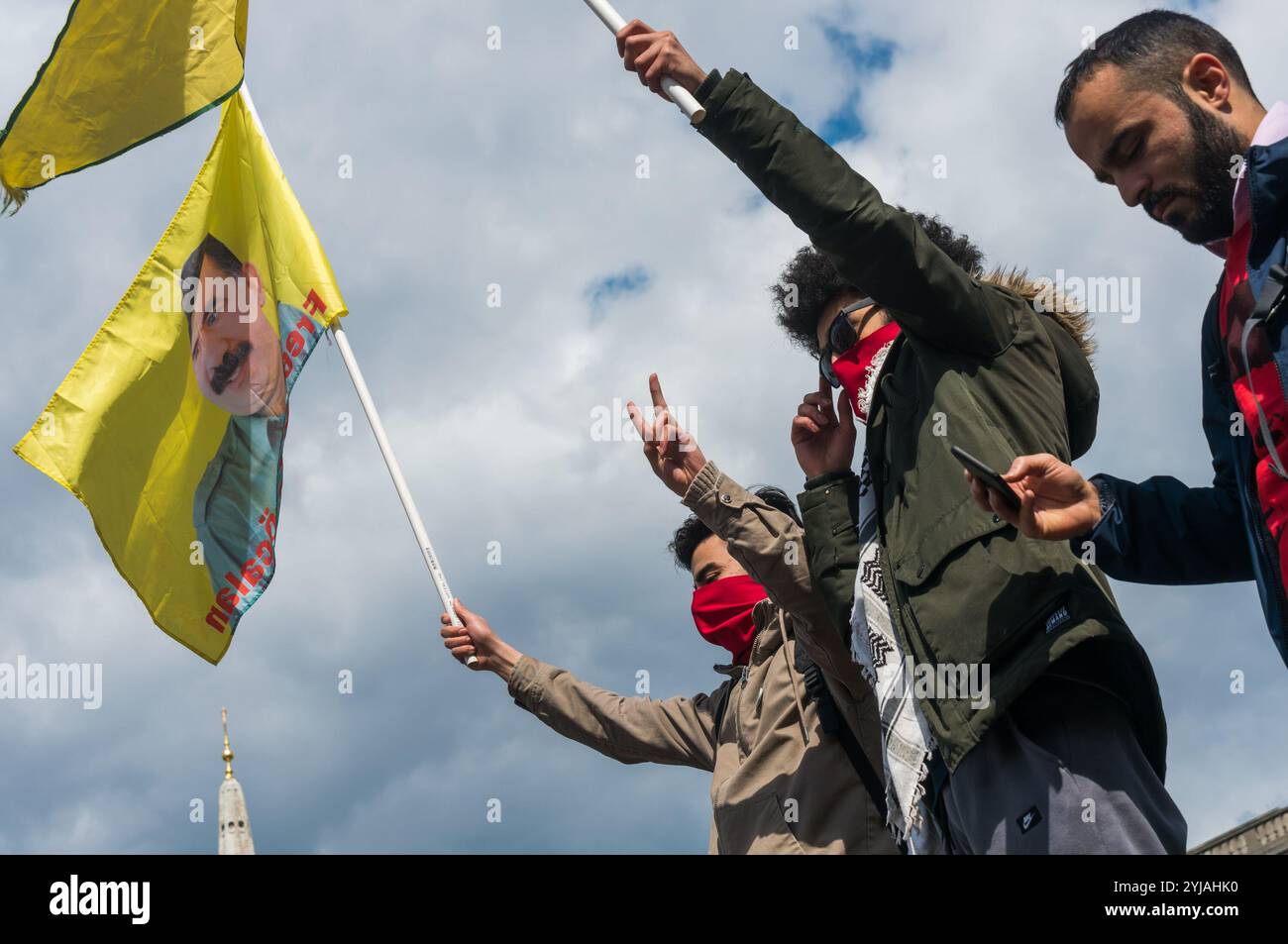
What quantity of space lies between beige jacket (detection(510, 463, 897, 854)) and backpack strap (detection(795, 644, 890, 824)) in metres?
0.02

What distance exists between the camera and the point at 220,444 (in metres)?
7.80

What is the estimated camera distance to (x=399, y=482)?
7301mm

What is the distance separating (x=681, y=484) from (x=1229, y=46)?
2467mm

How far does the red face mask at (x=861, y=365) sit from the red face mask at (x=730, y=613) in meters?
1.49

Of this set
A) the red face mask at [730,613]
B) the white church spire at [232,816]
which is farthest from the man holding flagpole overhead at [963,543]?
the white church spire at [232,816]

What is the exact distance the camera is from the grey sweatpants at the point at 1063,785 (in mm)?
3324

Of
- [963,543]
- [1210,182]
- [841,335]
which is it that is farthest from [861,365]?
[1210,182]

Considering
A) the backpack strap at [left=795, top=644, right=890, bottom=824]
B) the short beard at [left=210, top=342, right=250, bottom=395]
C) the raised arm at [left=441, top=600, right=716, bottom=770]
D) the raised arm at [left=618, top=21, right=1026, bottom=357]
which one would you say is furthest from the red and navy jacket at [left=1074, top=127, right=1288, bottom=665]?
the short beard at [left=210, top=342, right=250, bottom=395]

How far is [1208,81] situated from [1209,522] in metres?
1.13

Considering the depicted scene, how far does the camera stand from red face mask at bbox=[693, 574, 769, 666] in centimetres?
602

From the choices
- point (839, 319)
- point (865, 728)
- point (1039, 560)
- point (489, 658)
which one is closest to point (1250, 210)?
point (1039, 560)

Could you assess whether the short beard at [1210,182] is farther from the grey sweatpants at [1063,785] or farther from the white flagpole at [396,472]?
the white flagpole at [396,472]

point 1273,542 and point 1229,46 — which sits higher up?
point 1229,46
